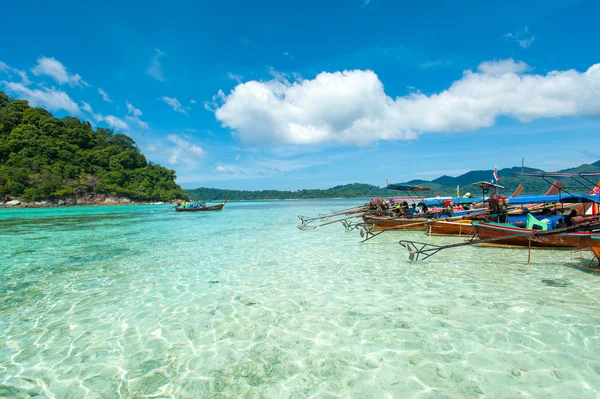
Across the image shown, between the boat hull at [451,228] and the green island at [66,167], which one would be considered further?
the green island at [66,167]

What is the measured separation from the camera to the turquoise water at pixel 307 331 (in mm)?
3646

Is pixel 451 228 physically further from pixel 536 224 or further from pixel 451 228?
pixel 536 224

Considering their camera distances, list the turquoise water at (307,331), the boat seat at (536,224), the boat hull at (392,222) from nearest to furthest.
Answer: the turquoise water at (307,331)
the boat seat at (536,224)
the boat hull at (392,222)

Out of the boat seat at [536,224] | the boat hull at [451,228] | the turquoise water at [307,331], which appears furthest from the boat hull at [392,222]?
the turquoise water at [307,331]

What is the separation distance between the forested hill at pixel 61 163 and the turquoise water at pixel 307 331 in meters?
87.2

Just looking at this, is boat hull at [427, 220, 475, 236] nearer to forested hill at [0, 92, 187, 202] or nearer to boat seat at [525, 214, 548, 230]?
boat seat at [525, 214, 548, 230]

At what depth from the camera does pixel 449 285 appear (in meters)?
7.40

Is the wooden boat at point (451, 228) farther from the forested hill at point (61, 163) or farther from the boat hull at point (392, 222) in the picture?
the forested hill at point (61, 163)

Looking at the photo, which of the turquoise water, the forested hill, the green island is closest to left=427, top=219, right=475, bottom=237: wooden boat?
the turquoise water

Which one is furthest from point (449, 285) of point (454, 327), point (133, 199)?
point (133, 199)

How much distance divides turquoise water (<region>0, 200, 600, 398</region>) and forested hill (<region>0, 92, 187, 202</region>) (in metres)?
87.2

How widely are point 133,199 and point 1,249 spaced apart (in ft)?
300

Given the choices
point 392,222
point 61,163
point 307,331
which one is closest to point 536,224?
point 392,222

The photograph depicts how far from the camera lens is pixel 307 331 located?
5125 mm
